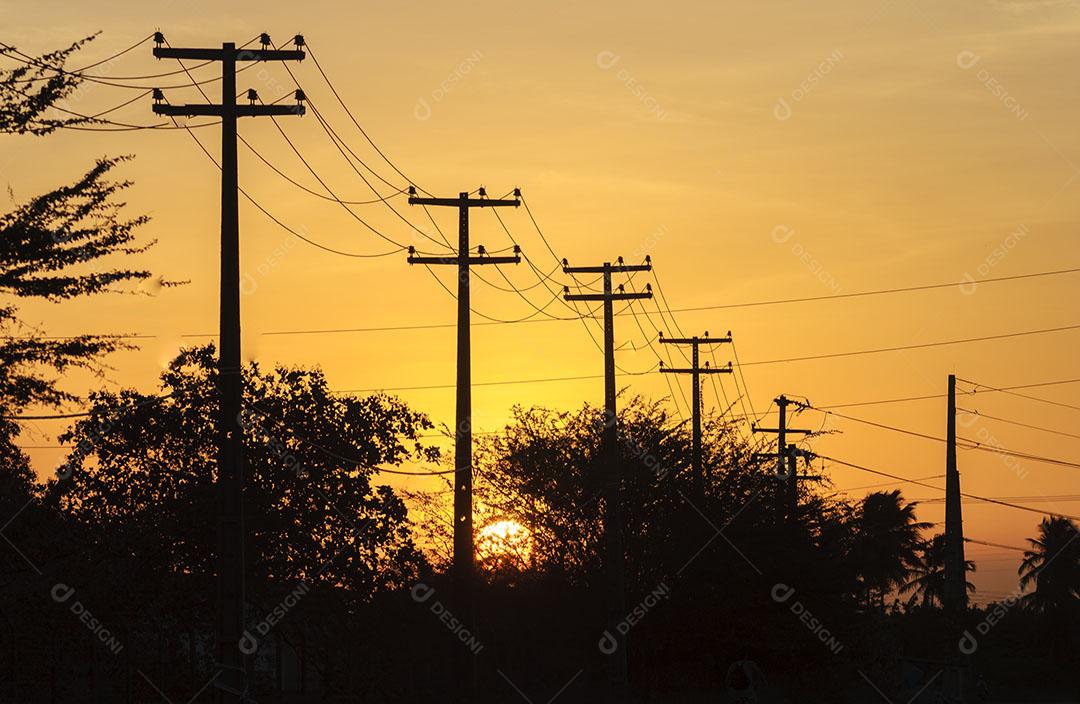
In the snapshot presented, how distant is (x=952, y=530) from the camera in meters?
49.1

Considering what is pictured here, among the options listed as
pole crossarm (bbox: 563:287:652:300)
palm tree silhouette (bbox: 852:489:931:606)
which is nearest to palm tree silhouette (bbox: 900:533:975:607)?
palm tree silhouette (bbox: 852:489:931:606)

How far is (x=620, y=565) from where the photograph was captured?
38.6 meters

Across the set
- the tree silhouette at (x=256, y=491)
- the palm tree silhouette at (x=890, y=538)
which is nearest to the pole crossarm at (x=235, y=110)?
the tree silhouette at (x=256, y=491)

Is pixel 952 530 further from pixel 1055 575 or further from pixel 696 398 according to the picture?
pixel 1055 575

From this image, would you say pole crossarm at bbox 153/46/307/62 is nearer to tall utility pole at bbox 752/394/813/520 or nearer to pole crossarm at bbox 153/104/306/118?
pole crossarm at bbox 153/104/306/118

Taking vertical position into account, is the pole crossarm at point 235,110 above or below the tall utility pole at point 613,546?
above

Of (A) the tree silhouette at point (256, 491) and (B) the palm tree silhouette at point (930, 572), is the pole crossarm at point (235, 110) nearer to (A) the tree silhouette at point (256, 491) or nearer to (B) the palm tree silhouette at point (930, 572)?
(A) the tree silhouette at point (256, 491)

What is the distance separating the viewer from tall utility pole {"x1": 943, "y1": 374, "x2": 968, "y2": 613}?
49.3 meters

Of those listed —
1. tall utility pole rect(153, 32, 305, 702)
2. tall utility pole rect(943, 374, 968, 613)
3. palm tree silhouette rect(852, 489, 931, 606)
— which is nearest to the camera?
tall utility pole rect(153, 32, 305, 702)

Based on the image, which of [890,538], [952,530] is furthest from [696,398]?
[890,538]

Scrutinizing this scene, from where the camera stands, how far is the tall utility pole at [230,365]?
2312 centimetres

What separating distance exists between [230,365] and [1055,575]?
90.4 metres

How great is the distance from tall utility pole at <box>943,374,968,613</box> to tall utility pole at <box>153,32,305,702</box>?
31260mm

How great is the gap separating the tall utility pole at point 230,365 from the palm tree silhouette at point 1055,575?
86.2 meters
